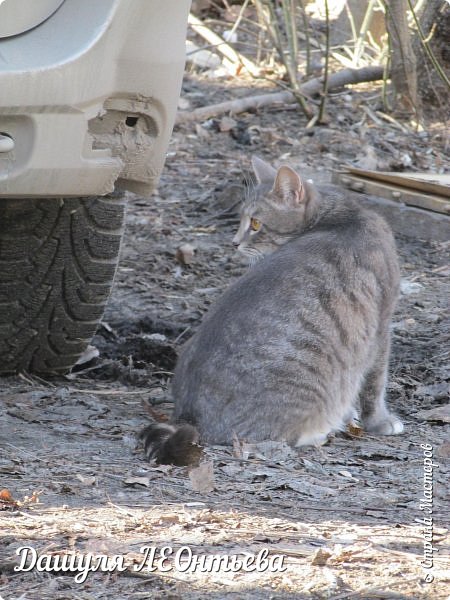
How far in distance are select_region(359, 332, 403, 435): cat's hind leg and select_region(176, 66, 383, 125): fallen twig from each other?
4489 millimetres

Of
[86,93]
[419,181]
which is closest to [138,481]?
[86,93]

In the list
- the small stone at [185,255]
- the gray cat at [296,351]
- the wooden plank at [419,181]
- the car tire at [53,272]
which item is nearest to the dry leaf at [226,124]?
the wooden plank at [419,181]

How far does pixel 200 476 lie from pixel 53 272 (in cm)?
125

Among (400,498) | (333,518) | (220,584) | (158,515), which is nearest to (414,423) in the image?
(400,498)

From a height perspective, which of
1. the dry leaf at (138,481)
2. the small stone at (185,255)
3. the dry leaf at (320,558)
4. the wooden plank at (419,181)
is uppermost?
the wooden plank at (419,181)

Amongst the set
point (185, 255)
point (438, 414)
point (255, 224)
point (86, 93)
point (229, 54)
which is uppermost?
point (229, 54)

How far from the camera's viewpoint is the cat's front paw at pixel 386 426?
396 cm

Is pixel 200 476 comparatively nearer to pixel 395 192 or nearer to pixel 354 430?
pixel 354 430

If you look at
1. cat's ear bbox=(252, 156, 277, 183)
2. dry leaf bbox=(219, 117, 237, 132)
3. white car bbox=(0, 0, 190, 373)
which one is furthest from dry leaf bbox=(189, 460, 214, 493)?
dry leaf bbox=(219, 117, 237, 132)

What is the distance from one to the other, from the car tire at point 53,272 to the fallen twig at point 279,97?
4317 millimetres

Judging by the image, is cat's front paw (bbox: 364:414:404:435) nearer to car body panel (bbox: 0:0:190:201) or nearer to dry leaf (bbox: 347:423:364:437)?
dry leaf (bbox: 347:423:364:437)

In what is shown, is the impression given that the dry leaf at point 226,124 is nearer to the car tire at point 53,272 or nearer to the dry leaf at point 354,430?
the car tire at point 53,272

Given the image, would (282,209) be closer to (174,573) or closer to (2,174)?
(2,174)

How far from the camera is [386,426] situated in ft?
13.1
